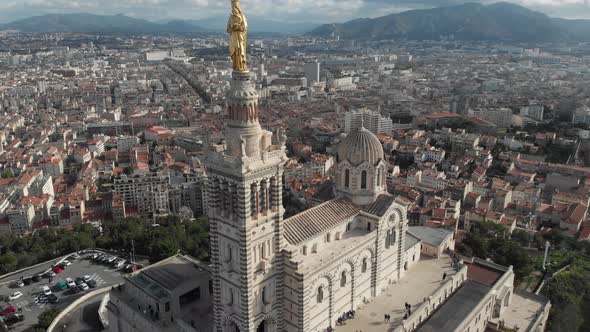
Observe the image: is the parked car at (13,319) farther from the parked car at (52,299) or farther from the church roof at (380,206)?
the church roof at (380,206)

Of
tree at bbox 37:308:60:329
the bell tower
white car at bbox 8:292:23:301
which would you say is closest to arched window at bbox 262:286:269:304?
the bell tower

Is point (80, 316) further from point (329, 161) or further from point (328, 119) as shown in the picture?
point (328, 119)

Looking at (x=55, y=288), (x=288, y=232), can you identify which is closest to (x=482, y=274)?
(x=288, y=232)

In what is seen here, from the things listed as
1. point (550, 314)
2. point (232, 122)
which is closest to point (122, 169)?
point (232, 122)

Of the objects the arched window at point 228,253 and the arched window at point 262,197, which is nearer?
the arched window at point 262,197

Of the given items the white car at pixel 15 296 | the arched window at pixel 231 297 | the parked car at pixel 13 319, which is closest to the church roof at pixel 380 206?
the arched window at pixel 231 297

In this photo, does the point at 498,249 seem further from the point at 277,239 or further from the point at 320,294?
the point at 277,239

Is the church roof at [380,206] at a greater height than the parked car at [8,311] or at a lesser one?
greater

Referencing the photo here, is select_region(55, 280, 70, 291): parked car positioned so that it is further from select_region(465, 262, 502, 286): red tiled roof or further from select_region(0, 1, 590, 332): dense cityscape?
select_region(465, 262, 502, 286): red tiled roof
